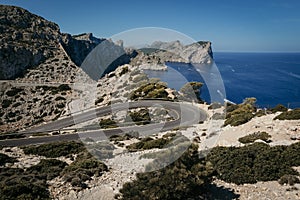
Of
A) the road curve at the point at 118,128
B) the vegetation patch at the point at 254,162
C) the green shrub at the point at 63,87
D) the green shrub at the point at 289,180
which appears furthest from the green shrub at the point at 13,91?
the green shrub at the point at 289,180

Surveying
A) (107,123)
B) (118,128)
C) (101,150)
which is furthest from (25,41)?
(101,150)

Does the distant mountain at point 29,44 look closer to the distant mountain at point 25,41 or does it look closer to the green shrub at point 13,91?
the distant mountain at point 25,41

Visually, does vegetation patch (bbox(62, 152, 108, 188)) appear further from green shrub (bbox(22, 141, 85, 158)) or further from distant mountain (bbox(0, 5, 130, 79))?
distant mountain (bbox(0, 5, 130, 79))

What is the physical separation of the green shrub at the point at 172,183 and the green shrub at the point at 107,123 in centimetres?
2212

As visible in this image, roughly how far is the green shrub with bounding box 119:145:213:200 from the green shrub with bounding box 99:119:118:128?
22.1 metres

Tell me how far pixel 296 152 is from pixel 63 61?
87.3m

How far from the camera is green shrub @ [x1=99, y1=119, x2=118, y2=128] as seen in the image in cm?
3494

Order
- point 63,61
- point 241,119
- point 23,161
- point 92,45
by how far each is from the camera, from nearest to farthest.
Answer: point 23,161 → point 241,119 → point 63,61 → point 92,45

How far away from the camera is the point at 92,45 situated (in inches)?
6427

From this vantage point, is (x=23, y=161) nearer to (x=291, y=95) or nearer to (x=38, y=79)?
(x=38, y=79)

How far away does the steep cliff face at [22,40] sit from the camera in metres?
79.4

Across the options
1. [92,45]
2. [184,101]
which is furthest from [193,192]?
[92,45]

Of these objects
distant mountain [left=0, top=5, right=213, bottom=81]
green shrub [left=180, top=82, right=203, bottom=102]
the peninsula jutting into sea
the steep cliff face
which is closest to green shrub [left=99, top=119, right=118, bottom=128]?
the peninsula jutting into sea

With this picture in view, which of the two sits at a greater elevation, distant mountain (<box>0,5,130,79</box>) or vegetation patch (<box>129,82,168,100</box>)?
distant mountain (<box>0,5,130,79</box>)
